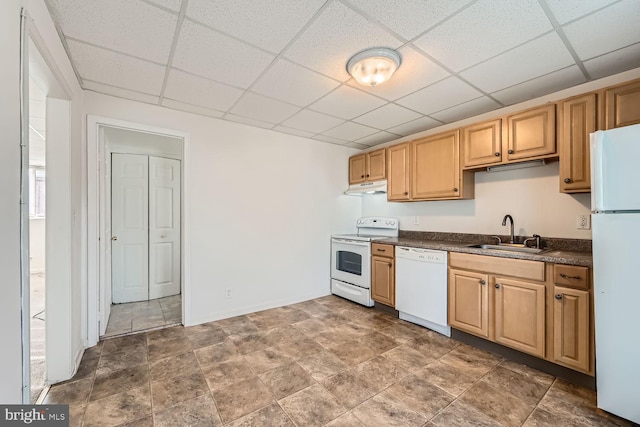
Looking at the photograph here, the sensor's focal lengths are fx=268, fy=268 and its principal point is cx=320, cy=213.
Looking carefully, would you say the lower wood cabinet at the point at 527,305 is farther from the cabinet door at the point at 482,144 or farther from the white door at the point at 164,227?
the white door at the point at 164,227

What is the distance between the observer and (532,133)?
2.32 m

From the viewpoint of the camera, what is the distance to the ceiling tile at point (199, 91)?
220 centimetres

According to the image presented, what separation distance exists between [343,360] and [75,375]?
79.4 inches

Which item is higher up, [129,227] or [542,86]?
[542,86]

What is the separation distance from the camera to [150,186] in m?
3.81

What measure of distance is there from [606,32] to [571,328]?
6.32 ft

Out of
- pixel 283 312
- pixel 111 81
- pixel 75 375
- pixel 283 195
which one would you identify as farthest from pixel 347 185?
pixel 75 375

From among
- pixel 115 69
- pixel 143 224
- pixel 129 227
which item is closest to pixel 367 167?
pixel 115 69

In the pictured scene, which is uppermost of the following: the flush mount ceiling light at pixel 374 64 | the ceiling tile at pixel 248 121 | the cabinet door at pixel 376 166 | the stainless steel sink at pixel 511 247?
the ceiling tile at pixel 248 121

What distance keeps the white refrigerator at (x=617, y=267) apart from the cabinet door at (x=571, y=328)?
0.21 meters

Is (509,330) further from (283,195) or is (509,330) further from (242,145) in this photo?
(242,145)

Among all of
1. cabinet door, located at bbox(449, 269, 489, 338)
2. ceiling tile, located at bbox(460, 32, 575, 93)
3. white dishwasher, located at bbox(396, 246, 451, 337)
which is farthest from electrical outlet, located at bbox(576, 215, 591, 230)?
ceiling tile, located at bbox(460, 32, 575, 93)

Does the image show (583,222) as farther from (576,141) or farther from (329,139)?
(329,139)

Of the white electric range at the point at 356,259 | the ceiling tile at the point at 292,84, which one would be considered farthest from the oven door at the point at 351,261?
the ceiling tile at the point at 292,84
